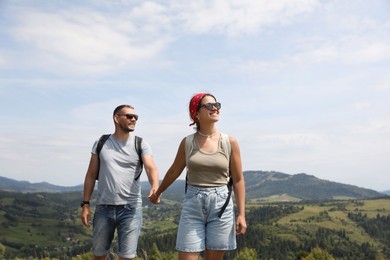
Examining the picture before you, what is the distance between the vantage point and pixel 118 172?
19.8 feet

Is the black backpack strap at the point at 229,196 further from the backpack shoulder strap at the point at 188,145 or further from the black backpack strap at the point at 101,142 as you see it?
the black backpack strap at the point at 101,142

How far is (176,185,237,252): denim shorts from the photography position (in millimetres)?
4934

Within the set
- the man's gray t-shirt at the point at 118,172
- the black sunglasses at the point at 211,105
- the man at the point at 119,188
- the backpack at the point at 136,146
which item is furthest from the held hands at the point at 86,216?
the black sunglasses at the point at 211,105

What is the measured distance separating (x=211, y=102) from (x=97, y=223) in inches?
106

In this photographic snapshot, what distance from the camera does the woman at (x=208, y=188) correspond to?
4949 mm

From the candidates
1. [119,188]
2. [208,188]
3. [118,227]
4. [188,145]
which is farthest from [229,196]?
[118,227]

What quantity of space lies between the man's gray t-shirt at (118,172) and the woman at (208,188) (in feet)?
3.52

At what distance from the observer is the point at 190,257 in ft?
15.8

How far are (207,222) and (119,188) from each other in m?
1.66

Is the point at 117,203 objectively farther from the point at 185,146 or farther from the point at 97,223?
the point at 185,146

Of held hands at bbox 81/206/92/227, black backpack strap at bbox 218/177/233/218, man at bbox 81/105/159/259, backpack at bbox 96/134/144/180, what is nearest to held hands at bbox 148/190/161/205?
man at bbox 81/105/159/259

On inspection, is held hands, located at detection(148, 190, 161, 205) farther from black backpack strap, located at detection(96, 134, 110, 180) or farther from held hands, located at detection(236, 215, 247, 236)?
held hands, located at detection(236, 215, 247, 236)

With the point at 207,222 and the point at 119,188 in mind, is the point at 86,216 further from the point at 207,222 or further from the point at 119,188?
the point at 207,222

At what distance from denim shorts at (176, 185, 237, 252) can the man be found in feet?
3.65
